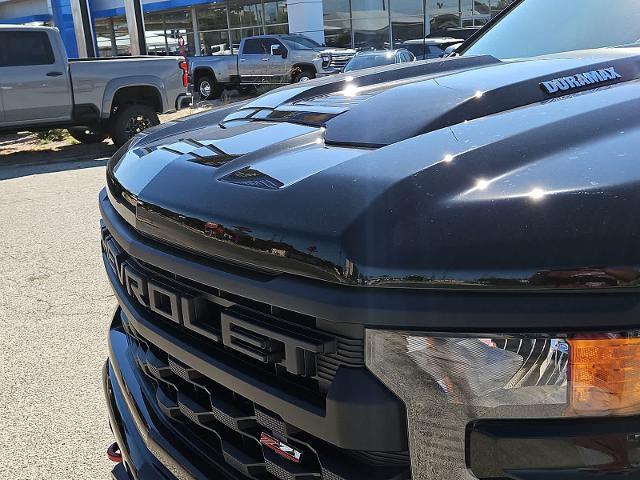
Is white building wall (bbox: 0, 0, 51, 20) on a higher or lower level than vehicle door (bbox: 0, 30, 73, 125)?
higher

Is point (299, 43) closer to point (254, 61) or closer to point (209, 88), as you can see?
point (254, 61)

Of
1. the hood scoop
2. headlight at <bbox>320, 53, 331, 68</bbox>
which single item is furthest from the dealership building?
the hood scoop

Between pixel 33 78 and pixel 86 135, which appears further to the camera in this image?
pixel 86 135

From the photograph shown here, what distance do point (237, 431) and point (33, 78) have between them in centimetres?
1123

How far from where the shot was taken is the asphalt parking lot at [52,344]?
303 cm

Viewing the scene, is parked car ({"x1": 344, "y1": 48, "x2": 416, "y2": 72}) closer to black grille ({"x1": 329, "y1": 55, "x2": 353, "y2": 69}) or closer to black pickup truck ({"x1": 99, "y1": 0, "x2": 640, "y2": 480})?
black grille ({"x1": 329, "y1": 55, "x2": 353, "y2": 69})

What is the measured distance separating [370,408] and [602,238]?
0.46m

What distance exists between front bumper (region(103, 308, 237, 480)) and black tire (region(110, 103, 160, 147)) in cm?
1022

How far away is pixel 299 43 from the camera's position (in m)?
20.7

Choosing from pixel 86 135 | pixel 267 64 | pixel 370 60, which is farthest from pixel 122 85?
pixel 267 64

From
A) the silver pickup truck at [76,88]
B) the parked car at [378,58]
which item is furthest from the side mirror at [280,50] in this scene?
the silver pickup truck at [76,88]

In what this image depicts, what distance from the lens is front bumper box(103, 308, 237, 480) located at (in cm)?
164

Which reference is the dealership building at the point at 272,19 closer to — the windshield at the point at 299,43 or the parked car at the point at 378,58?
the windshield at the point at 299,43

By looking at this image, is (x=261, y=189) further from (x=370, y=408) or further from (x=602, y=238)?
(x=602, y=238)
